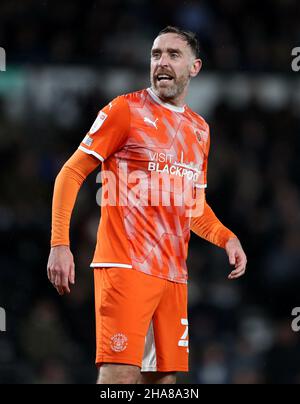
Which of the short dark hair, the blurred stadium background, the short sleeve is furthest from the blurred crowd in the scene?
the short sleeve

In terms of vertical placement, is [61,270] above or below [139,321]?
above

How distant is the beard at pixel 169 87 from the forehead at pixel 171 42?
157 mm

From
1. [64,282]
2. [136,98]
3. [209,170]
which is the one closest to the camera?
[64,282]

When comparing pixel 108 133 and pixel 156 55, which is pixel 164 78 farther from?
pixel 108 133

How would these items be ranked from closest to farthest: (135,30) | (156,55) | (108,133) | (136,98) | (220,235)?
(108,133), (136,98), (156,55), (220,235), (135,30)

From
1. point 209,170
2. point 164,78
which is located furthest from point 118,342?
point 209,170

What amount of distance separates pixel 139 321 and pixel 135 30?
7.21m

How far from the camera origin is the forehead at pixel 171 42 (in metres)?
4.83

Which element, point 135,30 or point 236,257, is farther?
point 135,30

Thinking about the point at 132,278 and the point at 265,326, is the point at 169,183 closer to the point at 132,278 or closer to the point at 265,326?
the point at 132,278

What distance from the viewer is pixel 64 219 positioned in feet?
14.5

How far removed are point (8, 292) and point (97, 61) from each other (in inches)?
130

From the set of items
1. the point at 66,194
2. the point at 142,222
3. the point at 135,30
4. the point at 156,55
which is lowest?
the point at 142,222

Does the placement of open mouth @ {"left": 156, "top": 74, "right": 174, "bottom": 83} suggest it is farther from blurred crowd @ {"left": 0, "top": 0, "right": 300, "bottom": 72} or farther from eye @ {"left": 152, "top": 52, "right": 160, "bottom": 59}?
blurred crowd @ {"left": 0, "top": 0, "right": 300, "bottom": 72}
